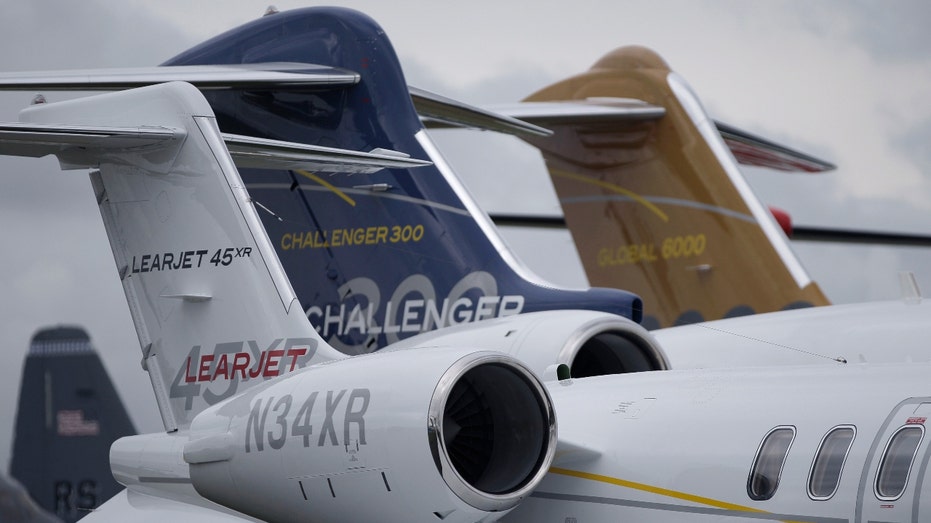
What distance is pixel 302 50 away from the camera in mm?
9523

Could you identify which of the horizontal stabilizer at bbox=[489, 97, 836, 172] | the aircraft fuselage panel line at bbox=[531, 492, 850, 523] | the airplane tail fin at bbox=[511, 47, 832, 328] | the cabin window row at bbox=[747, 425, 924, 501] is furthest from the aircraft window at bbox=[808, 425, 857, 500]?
the horizontal stabilizer at bbox=[489, 97, 836, 172]

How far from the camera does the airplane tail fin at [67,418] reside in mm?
9242

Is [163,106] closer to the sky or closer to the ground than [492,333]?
closer to the sky

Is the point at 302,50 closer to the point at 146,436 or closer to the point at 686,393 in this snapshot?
the point at 146,436

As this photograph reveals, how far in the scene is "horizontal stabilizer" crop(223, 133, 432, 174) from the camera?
712cm

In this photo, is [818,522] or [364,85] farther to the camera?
[364,85]

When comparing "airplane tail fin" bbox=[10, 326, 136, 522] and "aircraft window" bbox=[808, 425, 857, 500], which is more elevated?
"aircraft window" bbox=[808, 425, 857, 500]

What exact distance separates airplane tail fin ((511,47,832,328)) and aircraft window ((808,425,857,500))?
5.94m

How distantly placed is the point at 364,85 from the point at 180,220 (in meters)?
2.59

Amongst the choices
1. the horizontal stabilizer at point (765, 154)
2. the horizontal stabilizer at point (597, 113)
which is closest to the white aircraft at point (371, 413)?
the horizontal stabilizer at point (597, 113)

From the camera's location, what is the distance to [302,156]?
7.19 meters

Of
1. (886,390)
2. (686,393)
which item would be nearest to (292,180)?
(686,393)

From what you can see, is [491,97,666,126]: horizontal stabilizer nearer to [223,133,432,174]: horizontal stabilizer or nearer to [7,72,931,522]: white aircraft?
[223,133,432,174]: horizontal stabilizer

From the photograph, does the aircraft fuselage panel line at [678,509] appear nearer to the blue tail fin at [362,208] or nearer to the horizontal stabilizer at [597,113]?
the blue tail fin at [362,208]
